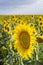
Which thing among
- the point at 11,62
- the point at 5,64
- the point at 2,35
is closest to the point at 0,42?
the point at 2,35

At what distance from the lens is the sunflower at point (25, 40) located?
0.99 meters

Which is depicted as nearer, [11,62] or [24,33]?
[24,33]

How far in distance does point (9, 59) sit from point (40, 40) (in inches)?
29.0

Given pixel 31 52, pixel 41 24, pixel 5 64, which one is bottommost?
pixel 5 64

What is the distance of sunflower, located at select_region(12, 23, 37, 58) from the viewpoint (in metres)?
0.99

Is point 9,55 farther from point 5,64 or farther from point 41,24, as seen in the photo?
point 41,24

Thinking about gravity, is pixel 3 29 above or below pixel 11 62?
above

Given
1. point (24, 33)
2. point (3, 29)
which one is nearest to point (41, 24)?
point (3, 29)

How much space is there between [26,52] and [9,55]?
661 millimetres

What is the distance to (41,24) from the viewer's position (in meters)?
2.26

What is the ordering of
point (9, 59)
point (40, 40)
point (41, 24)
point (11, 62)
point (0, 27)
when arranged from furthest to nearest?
point (0, 27) → point (41, 24) → point (9, 59) → point (11, 62) → point (40, 40)

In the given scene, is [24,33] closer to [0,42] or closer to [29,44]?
[29,44]

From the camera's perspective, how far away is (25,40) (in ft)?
3.27

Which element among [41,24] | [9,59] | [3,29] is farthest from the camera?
[3,29]
